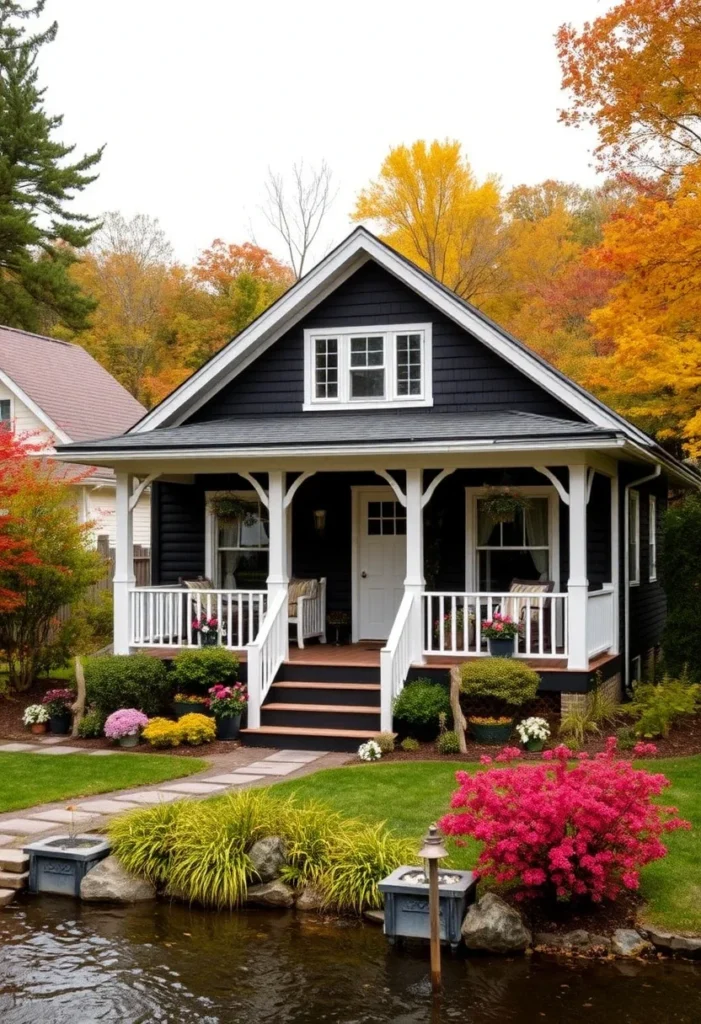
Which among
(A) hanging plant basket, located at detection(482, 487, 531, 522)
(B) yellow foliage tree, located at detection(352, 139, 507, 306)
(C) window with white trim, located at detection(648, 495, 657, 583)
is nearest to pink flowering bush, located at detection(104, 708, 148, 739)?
(A) hanging plant basket, located at detection(482, 487, 531, 522)

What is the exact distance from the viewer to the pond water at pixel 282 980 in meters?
6.47

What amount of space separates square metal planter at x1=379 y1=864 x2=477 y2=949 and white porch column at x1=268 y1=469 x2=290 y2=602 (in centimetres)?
695

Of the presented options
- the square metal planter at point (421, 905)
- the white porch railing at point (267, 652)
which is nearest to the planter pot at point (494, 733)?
the white porch railing at point (267, 652)

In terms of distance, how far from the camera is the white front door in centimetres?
1641

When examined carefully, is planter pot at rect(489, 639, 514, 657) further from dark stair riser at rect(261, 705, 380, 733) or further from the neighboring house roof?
the neighboring house roof

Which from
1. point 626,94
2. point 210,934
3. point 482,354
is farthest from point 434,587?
point 210,934

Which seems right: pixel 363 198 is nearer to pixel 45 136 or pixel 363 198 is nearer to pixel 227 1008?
pixel 45 136

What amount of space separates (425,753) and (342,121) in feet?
89.0

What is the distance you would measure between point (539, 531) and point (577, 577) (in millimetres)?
2369

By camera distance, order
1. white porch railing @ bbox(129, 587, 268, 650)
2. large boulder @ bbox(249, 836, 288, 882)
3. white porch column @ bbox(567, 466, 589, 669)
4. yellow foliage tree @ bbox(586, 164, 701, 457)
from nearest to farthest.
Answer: large boulder @ bbox(249, 836, 288, 882)
white porch column @ bbox(567, 466, 589, 669)
yellow foliage tree @ bbox(586, 164, 701, 457)
white porch railing @ bbox(129, 587, 268, 650)

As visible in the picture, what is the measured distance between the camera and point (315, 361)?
54.3 feet

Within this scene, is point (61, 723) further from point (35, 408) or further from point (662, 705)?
point (35, 408)

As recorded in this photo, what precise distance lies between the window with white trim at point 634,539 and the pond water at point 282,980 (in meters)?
10.7

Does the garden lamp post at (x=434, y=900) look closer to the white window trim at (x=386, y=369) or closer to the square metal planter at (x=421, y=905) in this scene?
the square metal planter at (x=421, y=905)
